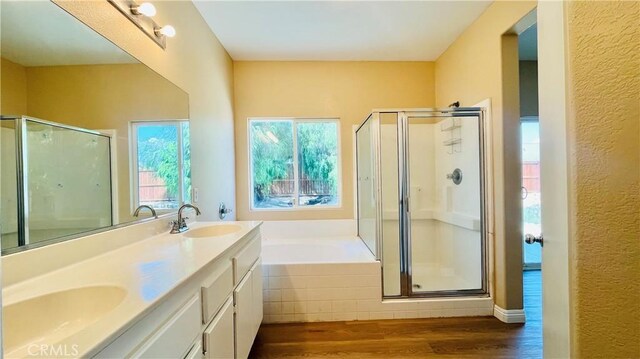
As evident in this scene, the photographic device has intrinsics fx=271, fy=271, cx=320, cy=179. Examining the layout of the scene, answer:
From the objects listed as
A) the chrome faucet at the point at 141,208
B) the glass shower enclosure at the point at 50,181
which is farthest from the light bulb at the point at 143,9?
the chrome faucet at the point at 141,208

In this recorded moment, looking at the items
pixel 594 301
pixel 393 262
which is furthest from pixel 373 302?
pixel 594 301

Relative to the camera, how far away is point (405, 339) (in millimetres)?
2012

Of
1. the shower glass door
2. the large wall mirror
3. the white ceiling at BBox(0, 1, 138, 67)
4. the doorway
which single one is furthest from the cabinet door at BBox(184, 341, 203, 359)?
the doorway

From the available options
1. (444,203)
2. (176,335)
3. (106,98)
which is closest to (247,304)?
(176,335)

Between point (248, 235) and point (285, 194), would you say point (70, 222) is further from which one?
point (285, 194)

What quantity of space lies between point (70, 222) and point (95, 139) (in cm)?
38

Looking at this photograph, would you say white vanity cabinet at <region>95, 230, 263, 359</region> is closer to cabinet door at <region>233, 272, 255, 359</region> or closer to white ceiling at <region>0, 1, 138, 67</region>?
cabinet door at <region>233, 272, 255, 359</region>

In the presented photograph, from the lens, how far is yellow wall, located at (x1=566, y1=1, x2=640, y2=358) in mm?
819

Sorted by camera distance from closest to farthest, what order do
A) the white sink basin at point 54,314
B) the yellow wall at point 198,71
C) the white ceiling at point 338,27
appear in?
the white sink basin at point 54,314 < the yellow wall at point 198,71 < the white ceiling at point 338,27

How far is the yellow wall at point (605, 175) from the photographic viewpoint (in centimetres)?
82

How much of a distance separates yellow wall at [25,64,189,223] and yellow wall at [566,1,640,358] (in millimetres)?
1844

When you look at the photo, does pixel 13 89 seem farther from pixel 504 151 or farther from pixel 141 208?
pixel 504 151

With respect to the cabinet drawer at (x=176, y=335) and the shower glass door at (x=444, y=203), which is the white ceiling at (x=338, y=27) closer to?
the shower glass door at (x=444, y=203)

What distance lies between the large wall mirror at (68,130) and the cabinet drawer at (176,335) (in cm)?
59
